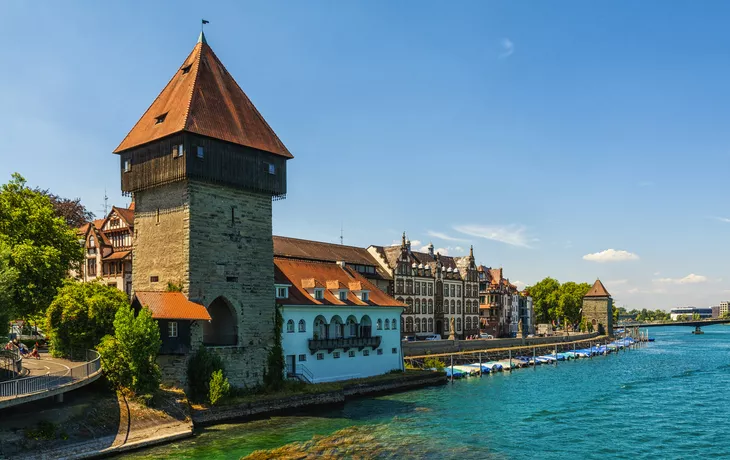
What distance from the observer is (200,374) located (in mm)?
39656

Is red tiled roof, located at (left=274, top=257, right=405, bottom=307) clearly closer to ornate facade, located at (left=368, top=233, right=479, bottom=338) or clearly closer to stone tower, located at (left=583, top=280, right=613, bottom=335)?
ornate facade, located at (left=368, top=233, right=479, bottom=338)

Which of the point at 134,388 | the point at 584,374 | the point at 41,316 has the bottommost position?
the point at 584,374

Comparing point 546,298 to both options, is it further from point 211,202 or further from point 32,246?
point 32,246

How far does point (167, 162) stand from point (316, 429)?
2055cm

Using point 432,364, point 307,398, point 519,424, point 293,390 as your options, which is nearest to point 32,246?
point 293,390

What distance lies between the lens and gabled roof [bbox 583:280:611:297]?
479ft

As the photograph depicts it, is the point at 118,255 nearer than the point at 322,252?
Yes

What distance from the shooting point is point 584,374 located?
73.5 metres

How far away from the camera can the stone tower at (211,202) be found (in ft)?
137

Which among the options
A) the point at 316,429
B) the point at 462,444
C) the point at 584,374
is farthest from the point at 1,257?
the point at 584,374

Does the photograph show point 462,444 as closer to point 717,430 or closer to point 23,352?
point 717,430

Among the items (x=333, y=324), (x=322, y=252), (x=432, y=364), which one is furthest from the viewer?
(x=322, y=252)

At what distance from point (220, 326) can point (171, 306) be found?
7.30m

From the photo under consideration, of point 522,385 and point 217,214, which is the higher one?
point 217,214
